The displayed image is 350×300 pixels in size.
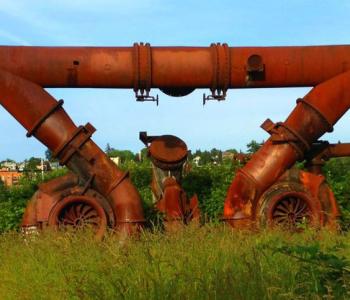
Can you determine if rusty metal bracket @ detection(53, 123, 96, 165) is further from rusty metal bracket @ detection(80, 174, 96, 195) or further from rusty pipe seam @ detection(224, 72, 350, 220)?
rusty pipe seam @ detection(224, 72, 350, 220)

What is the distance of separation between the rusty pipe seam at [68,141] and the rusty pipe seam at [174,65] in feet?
1.45

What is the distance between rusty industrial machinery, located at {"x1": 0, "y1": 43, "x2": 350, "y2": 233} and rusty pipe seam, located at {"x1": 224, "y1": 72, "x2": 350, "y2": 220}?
0.06 feet

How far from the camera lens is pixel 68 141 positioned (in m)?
10.7

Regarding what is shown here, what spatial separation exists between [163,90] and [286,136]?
258 cm

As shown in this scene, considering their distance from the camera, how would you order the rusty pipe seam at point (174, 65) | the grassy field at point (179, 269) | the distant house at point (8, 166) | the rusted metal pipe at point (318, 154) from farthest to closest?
1. the distant house at point (8, 166)
2. the rusted metal pipe at point (318, 154)
3. the rusty pipe seam at point (174, 65)
4. the grassy field at point (179, 269)

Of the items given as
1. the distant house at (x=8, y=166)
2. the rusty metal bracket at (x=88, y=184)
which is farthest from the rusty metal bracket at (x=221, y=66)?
the distant house at (x=8, y=166)

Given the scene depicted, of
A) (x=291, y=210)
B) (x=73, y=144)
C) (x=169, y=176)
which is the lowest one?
(x=291, y=210)

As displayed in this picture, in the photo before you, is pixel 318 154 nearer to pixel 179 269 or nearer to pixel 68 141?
pixel 68 141

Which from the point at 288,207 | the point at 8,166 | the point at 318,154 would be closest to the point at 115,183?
the point at 288,207

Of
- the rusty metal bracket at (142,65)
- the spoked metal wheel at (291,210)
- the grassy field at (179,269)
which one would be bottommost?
the grassy field at (179,269)

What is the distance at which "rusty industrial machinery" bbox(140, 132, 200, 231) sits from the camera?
11510 mm

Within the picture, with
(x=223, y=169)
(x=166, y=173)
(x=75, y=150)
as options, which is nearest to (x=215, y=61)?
(x=166, y=173)

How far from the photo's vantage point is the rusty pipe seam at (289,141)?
10938 mm

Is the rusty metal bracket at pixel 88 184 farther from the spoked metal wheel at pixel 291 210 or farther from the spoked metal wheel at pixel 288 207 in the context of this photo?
the spoked metal wheel at pixel 291 210
